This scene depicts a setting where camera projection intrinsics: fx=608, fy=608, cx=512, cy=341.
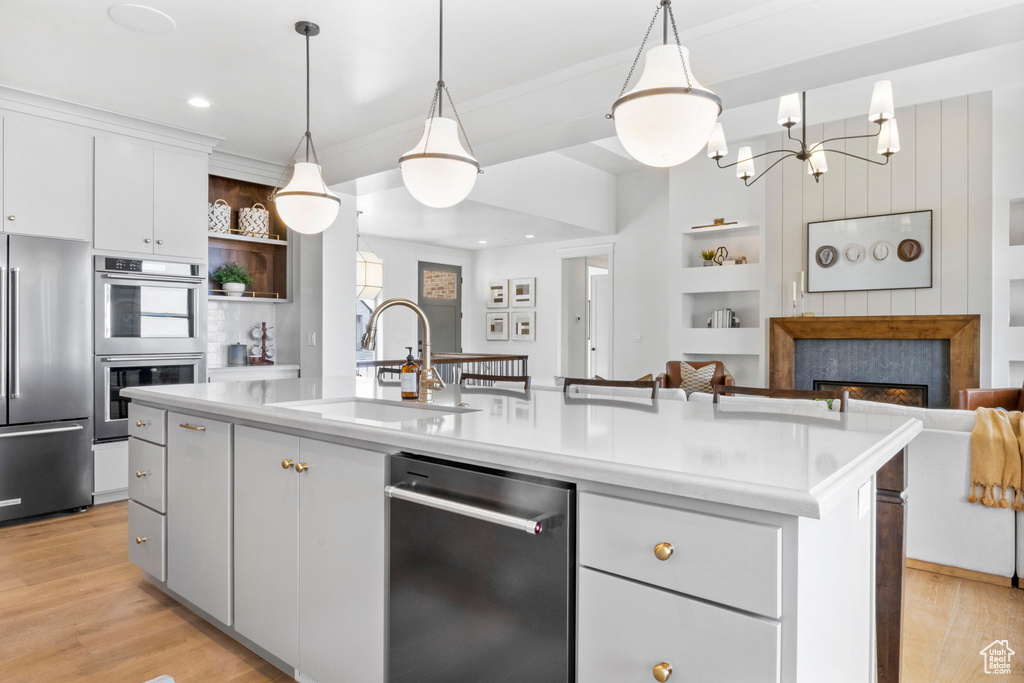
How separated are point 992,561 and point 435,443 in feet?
9.00

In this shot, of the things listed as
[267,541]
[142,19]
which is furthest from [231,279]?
[267,541]

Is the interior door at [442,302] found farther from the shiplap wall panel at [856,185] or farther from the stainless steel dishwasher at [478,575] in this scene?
the stainless steel dishwasher at [478,575]

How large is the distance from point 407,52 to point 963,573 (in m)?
3.66

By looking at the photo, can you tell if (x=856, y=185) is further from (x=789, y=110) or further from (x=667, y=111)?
(x=667, y=111)

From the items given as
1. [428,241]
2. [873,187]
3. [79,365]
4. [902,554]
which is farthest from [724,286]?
[79,365]

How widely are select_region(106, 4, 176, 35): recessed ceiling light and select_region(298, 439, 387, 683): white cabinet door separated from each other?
2.25 m

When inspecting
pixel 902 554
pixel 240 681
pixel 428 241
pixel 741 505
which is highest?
pixel 428 241

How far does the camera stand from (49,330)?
365 centimetres

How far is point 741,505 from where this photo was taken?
97 centimetres

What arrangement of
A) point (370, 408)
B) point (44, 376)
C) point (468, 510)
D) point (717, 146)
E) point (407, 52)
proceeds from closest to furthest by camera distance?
point (468, 510) < point (370, 408) < point (407, 52) < point (44, 376) < point (717, 146)

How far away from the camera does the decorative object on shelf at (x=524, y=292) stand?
28.5ft

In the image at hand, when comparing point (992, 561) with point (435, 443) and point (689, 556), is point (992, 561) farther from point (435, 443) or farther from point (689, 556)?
point (435, 443)

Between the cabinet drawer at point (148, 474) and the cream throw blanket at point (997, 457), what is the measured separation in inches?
135

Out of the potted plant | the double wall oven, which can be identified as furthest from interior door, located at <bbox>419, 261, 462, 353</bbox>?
the double wall oven
